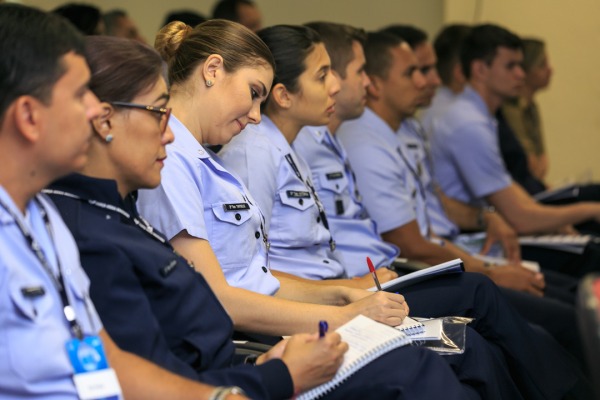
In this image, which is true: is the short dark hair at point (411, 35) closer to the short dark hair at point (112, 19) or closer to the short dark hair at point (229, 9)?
the short dark hair at point (229, 9)

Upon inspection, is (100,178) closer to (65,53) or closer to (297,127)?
(65,53)

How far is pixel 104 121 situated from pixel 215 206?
20.7 inches

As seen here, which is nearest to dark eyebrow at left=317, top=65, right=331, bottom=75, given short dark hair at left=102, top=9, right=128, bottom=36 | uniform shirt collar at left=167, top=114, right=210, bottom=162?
uniform shirt collar at left=167, top=114, right=210, bottom=162

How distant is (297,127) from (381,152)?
675mm

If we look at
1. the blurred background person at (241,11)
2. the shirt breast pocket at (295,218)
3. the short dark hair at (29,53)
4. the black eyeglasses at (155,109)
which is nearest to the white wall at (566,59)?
the blurred background person at (241,11)

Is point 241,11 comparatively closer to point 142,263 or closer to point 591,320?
point 142,263

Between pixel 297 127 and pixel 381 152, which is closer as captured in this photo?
pixel 297 127

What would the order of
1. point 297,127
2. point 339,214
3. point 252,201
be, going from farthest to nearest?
point 339,214 → point 297,127 → point 252,201

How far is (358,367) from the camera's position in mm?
1877

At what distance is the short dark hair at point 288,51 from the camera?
2.79m

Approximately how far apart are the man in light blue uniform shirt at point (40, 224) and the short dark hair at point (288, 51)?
4.26 ft

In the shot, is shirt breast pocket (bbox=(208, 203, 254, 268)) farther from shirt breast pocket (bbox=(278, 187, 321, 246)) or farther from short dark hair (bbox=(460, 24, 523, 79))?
short dark hair (bbox=(460, 24, 523, 79))

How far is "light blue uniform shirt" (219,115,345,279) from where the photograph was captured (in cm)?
256

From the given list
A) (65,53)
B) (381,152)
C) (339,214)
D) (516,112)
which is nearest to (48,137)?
(65,53)
